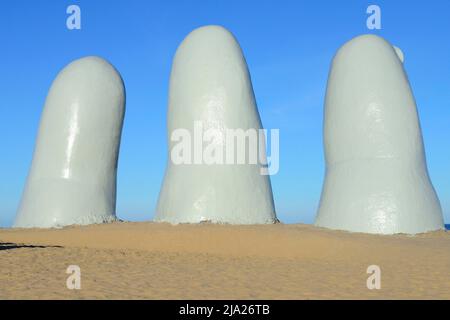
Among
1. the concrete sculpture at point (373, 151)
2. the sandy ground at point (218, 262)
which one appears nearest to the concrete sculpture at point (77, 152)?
the sandy ground at point (218, 262)

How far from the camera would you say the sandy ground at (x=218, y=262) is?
21.8 feet

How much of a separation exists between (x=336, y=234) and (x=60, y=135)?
31.5 feet

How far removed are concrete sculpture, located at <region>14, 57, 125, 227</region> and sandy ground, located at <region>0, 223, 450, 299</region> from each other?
113cm

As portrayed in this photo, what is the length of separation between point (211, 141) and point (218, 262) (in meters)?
5.09

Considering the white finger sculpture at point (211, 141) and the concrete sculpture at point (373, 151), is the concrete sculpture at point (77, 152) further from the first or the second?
the concrete sculpture at point (373, 151)

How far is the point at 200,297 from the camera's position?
6.18m

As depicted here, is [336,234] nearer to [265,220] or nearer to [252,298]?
[265,220]

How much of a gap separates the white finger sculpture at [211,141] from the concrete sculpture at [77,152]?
2.72m

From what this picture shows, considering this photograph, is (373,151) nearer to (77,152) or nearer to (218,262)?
(218,262)

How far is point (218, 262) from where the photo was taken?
966 centimetres

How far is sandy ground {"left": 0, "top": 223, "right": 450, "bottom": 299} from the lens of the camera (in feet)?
21.8

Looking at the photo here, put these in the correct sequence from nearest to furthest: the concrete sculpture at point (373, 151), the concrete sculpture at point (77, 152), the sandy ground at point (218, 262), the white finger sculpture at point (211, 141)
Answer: the sandy ground at point (218, 262), the concrete sculpture at point (373, 151), the white finger sculpture at point (211, 141), the concrete sculpture at point (77, 152)
